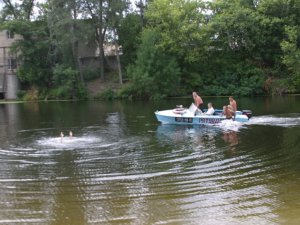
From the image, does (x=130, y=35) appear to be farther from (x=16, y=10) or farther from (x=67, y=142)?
(x=67, y=142)

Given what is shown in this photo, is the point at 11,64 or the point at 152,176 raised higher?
the point at 11,64

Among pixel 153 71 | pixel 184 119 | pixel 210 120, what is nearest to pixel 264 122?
pixel 210 120

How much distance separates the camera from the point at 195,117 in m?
27.0

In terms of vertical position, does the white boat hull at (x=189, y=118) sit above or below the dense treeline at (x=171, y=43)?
below

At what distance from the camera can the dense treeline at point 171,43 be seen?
176ft

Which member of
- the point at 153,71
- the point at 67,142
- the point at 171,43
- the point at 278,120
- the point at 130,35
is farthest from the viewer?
the point at 130,35

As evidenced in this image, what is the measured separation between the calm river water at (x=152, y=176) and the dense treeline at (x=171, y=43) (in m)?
30.3

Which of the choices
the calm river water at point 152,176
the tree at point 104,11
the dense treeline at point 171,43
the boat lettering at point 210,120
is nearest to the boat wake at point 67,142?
the calm river water at point 152,176

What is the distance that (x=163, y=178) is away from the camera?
13102 millimetres

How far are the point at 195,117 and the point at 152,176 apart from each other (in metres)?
14.0

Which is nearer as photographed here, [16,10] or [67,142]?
[67,142]

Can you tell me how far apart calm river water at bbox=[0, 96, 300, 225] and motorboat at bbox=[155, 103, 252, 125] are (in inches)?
85.0

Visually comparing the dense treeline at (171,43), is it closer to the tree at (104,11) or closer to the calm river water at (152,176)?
the tree at (104,11)

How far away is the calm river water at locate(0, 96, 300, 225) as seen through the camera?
9805 mm
